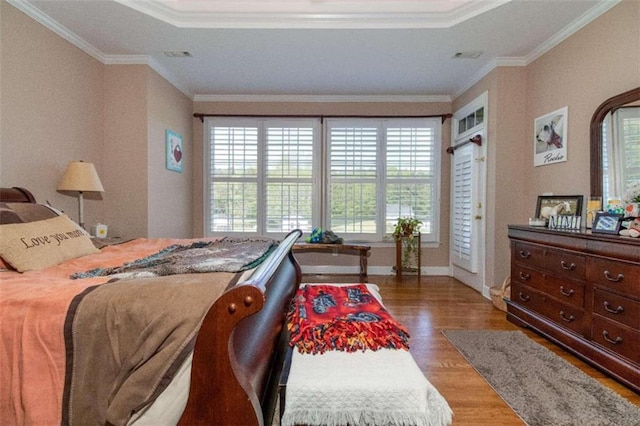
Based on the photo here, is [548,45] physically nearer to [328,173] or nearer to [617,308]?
[617,308]

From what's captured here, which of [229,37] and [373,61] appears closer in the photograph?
[229,37]

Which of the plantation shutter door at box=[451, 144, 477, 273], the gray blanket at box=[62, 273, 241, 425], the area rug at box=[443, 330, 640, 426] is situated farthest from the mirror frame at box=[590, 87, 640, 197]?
the gray blanket at box=[62, 273, 241, 425]

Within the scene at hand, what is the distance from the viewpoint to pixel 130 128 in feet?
11.4

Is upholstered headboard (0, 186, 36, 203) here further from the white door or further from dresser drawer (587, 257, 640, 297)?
the white door

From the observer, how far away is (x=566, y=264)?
2309 millimetres

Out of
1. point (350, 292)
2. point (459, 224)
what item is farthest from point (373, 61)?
point (350, 292)

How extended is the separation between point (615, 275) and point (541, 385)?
0.80 m

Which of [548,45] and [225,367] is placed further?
[548,45]

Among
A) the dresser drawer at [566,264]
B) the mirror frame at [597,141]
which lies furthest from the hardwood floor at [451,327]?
the mirror frame at [597,141]

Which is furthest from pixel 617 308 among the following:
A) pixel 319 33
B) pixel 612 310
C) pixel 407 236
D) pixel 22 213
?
pixel 22 213

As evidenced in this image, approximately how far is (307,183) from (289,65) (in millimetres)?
1691

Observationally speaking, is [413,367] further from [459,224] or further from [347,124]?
[347,124]

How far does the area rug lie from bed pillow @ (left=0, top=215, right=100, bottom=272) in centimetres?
255

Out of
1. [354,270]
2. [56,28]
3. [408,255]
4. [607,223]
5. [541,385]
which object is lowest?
[541,385]
